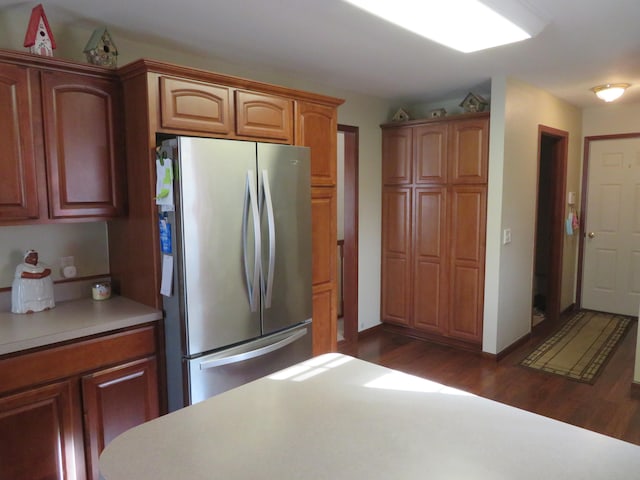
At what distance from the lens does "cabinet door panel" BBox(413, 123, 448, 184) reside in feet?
13.2

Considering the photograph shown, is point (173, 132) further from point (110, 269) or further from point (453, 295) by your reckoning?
point (453, 295)

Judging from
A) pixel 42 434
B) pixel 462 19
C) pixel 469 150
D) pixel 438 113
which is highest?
pixel 438 113

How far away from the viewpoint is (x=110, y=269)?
2.62m

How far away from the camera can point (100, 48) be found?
7.38 feet

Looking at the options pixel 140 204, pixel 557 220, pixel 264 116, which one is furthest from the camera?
pixel 557 220

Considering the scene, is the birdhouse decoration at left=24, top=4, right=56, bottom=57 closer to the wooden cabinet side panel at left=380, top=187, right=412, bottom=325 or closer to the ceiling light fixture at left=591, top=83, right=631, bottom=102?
the wooden cabinet side panel at left=380, top=187, right=412, bottom=325

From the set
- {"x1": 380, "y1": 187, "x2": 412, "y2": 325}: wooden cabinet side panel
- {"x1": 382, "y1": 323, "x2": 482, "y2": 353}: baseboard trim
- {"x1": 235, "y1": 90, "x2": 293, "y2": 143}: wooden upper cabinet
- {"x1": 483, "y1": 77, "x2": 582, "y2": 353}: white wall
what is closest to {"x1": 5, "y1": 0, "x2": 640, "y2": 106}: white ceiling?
{"x1": 483, "y1": 77, "x2": 582, "y2": 353}: white wall

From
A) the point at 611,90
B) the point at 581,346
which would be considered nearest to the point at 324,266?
the point at 581,346

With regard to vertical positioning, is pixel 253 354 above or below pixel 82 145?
below

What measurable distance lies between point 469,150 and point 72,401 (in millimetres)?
3390

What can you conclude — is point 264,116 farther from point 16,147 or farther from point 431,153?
point 431,153

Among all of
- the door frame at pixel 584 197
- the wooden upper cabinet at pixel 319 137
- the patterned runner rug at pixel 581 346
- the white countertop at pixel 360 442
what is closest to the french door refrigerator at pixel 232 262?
the wooden upper cabinet at pixel 319 137

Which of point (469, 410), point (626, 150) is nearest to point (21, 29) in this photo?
point (469, 410)

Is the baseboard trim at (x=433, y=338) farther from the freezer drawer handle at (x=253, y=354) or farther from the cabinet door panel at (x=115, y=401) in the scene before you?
the cabinet door panel at (x=115, y=401)
